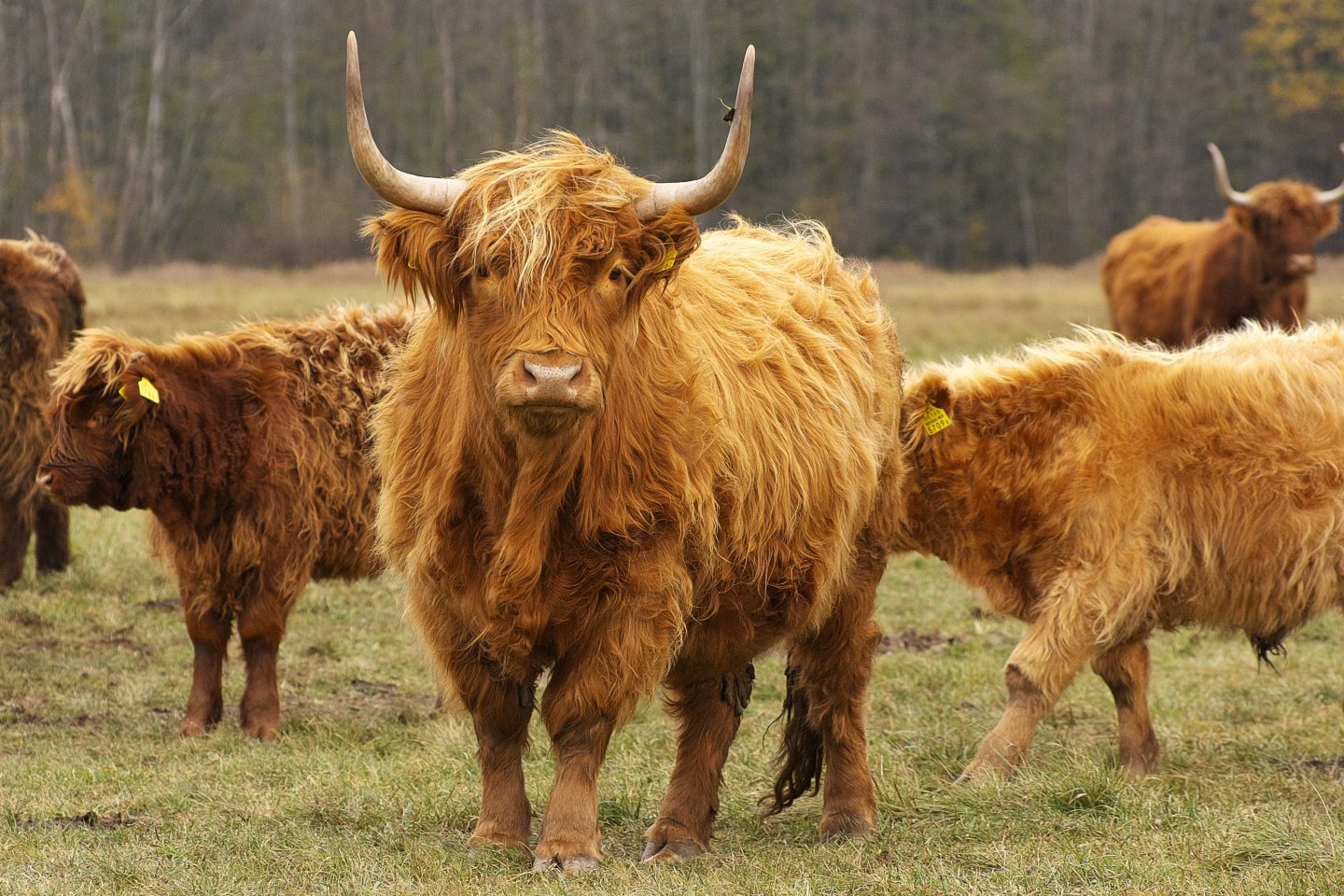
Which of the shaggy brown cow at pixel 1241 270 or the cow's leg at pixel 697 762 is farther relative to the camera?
the shaggy brown cow at pixel 1241 270

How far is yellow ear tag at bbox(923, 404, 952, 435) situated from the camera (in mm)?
6074

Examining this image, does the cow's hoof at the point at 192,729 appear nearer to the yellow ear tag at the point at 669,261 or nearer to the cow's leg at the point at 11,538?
the cow's leg at the point at 11,538

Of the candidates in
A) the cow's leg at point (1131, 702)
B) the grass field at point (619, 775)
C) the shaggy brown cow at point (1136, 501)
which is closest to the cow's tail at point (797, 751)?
the grass field at point (619, 775)

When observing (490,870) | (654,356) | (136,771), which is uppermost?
(654,356)

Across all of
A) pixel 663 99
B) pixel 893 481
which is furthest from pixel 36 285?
pixel 663 99

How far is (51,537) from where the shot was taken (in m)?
8.93

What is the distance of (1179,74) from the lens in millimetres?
45031

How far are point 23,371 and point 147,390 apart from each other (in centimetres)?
256

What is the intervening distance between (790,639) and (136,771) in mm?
2349

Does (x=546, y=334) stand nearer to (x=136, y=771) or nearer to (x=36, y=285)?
(x=136, y=771)

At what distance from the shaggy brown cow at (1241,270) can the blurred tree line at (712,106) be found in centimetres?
2531

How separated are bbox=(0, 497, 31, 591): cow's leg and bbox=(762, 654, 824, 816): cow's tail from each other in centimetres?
517

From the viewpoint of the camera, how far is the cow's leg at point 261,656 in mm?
6340

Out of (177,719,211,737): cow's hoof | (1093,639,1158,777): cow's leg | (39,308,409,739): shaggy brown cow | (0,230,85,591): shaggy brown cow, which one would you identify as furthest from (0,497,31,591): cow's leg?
(1093,639,1158,777): cow's leg
